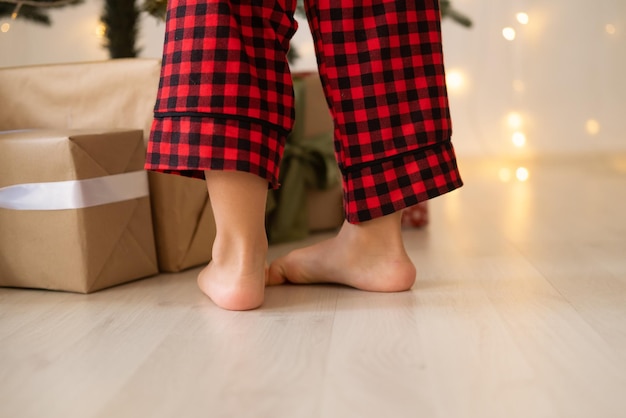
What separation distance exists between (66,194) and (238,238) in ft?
0.98

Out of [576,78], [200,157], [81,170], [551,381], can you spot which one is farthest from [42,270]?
[576,78]

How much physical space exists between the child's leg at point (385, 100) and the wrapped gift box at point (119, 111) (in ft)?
1.17

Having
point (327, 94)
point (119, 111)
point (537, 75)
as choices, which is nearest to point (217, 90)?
point (327, 94)

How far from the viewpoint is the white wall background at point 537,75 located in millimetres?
2932

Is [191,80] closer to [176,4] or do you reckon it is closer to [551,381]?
[176,4]

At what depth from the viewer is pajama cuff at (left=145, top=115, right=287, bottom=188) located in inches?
37.9

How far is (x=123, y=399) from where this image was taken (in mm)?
717

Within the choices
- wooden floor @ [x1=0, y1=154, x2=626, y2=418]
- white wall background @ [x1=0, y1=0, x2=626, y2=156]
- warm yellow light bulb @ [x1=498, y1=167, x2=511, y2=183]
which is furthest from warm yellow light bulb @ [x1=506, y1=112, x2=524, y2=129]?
wooden floor @ [x1=0, y1=154, x2=626, y2=418]

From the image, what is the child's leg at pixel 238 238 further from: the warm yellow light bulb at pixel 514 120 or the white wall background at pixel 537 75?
the warm yellow light bulb at pixel 514 120

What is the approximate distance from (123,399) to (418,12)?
65cm

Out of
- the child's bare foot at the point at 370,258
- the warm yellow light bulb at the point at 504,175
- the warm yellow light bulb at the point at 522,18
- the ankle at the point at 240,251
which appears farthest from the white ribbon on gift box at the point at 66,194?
the warm yellow light bulb at the point at 522,18

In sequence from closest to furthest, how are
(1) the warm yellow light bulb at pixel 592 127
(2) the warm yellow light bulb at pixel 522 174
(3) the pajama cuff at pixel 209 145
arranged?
(3) the pajama cuff at pixel 209 145
(2) the warm yellow light bulb at pixel 522 174
(1) the warm yellow light bulb at pixel 592 127

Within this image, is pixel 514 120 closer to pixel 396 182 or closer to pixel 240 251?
pixel 396 182

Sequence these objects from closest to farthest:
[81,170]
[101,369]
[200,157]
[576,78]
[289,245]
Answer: [101,369], [200,157], [81,170], [289,245], [576,78]
